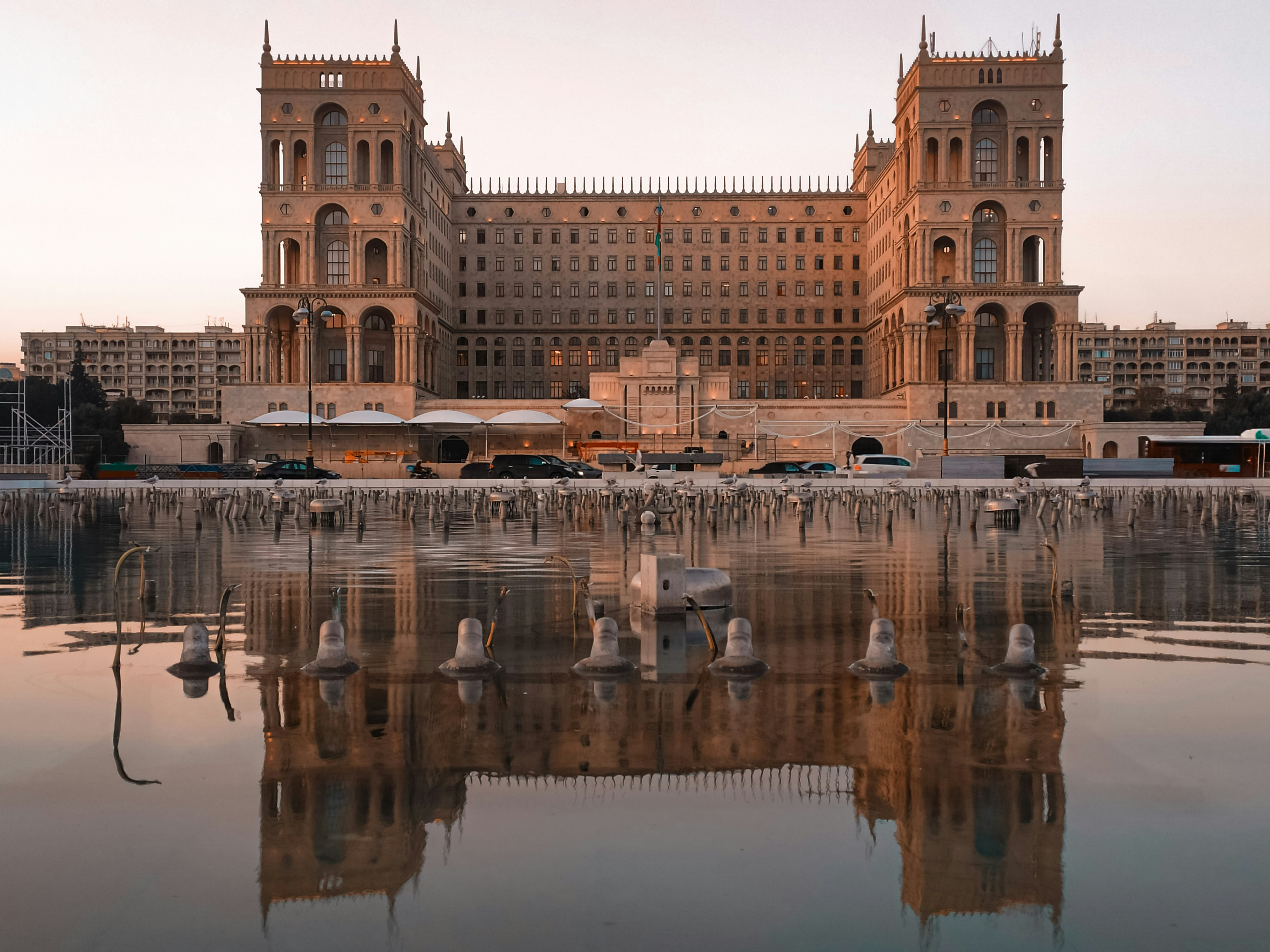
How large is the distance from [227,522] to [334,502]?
344 cm

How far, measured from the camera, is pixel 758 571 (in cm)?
1919

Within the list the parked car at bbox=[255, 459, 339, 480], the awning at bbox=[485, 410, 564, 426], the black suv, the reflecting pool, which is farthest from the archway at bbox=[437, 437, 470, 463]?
the reflecting pool

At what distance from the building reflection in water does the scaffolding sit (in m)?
52.7

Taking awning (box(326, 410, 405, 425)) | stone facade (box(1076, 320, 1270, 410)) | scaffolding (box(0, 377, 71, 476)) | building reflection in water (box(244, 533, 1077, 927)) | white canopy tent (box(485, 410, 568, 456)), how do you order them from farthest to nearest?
stone facade (box(1076, 320, 1270, 410)), awning (box(326, 410, 405, 425)), white canopy tent (box(485, 410, 568, 456)), scaffolding (box(0, 377, 71, 476)), building reflection in water (box(244, 533, 1077, 927))

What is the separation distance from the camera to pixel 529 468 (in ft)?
174

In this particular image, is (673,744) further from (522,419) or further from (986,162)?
(986,162)

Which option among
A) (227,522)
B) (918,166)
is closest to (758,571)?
(227,522)

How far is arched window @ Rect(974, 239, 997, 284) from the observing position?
7894cm

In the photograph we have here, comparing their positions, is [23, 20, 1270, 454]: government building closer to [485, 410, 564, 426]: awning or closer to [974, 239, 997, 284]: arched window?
[974, 239, 997, 284]: arched window

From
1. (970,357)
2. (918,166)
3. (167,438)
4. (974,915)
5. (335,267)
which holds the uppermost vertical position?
(918,166)

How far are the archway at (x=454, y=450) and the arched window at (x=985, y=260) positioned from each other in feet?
134

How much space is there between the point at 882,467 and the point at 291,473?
30523 mm

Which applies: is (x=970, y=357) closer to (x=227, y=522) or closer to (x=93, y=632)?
(x=227, y=522)

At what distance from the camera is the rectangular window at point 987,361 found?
3189 inches
